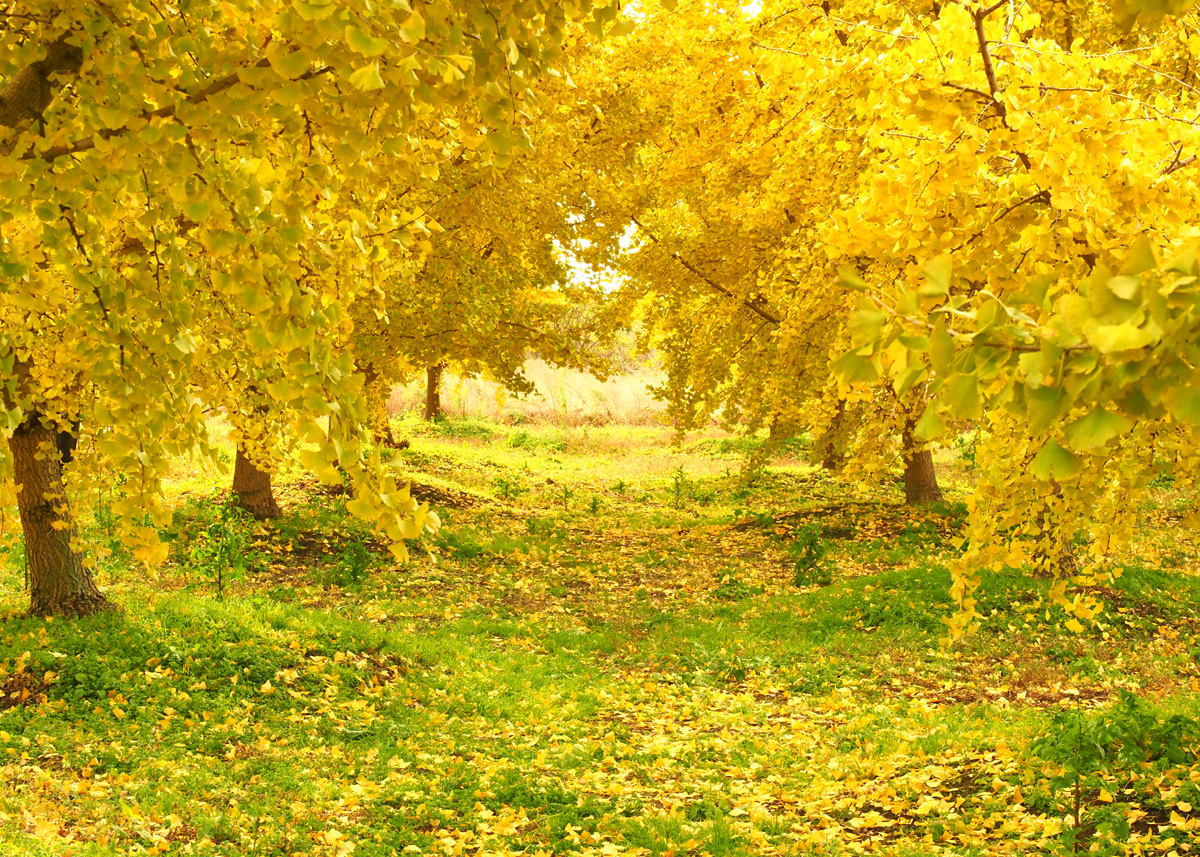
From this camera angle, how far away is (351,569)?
10312mm

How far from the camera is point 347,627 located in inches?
323

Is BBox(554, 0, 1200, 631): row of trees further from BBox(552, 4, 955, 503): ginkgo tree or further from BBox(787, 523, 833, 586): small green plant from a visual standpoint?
BBox(787, 523, 833, 586): small green plant

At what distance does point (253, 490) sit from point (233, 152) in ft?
33.1

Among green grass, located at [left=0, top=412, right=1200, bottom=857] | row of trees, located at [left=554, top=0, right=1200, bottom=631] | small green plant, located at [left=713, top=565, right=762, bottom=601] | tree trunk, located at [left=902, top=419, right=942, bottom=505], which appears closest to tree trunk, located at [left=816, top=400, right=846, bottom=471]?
row of trees, located at [left=554, top=0, right=1200, bottom=631]

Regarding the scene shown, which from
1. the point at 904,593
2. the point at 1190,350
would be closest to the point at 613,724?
the point at 904,593

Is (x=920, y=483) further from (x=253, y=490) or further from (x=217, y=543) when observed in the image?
(x=217, y=543)

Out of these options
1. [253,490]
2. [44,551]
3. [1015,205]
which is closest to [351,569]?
[253,490]

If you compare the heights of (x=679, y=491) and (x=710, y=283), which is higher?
(x=710, y=283)

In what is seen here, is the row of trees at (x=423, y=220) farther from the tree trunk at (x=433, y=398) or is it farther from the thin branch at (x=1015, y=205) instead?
the tree trunk at (x=433, y=398)

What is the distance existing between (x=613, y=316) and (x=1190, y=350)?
13192 mm

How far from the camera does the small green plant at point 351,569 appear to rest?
10.1 m

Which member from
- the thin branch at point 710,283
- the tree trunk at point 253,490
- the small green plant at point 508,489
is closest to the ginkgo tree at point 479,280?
the thin branch at point 710,283

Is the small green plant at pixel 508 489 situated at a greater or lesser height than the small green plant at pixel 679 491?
greater

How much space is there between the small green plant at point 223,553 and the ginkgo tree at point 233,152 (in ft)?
20.0
